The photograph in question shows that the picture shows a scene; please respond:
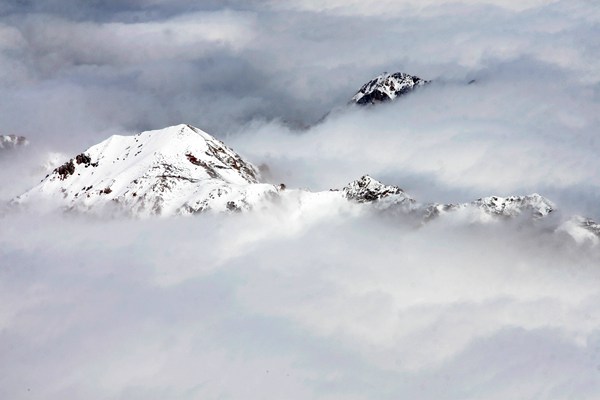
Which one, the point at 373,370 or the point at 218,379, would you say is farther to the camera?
the point at 373,370

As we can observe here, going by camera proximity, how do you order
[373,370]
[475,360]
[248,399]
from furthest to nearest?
[475,360], [373,370], [248,399]

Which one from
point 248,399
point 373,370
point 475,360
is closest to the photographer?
point 248,399

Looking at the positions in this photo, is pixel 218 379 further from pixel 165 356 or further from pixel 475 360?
pixel 475 360

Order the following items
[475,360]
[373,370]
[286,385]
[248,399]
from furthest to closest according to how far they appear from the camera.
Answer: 1. [475,360]
2. [373,370]
3. [286,385]
4. [248,399]

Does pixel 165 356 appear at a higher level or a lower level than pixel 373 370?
higher

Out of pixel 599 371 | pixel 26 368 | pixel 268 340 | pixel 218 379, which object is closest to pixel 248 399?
pixel 218 379

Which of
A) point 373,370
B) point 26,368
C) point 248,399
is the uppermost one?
point 26,368

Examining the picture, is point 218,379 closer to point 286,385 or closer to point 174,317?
point 286,385

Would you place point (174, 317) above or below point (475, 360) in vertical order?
above

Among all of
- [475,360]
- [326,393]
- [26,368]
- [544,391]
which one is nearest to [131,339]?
[26,368]
